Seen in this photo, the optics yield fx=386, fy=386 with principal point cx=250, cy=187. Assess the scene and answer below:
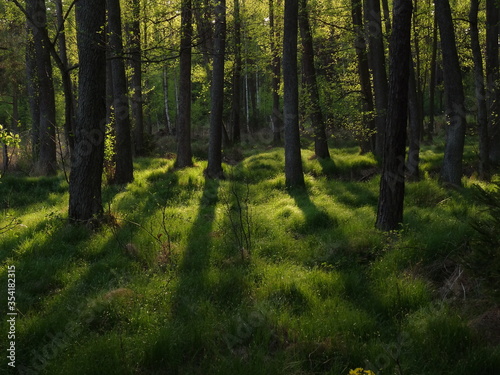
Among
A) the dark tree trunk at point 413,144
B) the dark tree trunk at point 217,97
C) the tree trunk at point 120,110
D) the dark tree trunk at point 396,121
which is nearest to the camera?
the dark tree trunk at point 396,121

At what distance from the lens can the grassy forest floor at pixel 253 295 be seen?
3.79 meters

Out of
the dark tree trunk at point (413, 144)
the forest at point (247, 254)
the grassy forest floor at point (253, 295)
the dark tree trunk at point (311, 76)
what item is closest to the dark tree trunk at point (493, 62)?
the forest at point (247, 254)

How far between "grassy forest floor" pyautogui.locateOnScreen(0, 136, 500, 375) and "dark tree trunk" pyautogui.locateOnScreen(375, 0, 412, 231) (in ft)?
1.51

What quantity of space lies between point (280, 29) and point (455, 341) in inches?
743

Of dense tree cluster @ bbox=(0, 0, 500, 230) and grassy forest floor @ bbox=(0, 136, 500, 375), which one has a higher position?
dense tree cluster @ bbox=(0, 0, 500, 230)

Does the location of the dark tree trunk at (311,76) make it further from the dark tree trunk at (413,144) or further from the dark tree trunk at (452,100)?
the dark tree trunk at (452,100)

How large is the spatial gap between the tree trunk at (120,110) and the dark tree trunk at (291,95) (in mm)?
4774

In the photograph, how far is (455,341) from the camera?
3.89 meters

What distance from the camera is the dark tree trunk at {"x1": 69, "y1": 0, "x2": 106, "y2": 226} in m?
7.06

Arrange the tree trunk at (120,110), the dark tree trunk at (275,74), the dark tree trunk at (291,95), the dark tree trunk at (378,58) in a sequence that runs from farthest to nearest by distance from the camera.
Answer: the dark tree trunk at (275,74) → the dark tree trunk at (378,58) → the tree trunk at (120,110) → the dark tree trunk at (291,95)

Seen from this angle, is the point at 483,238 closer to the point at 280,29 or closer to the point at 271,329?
the point at 271,329

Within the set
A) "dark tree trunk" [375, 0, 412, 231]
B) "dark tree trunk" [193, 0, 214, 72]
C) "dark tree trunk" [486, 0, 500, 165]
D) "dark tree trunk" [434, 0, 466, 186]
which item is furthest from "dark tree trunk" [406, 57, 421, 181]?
"dark tree trunk" [193, 0, 214, 72]

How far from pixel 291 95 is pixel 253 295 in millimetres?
7221

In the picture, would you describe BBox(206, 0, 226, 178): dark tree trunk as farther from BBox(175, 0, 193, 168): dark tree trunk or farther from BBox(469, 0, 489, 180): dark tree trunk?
BBox(469, 0, 489, 180): dark tree trunk
